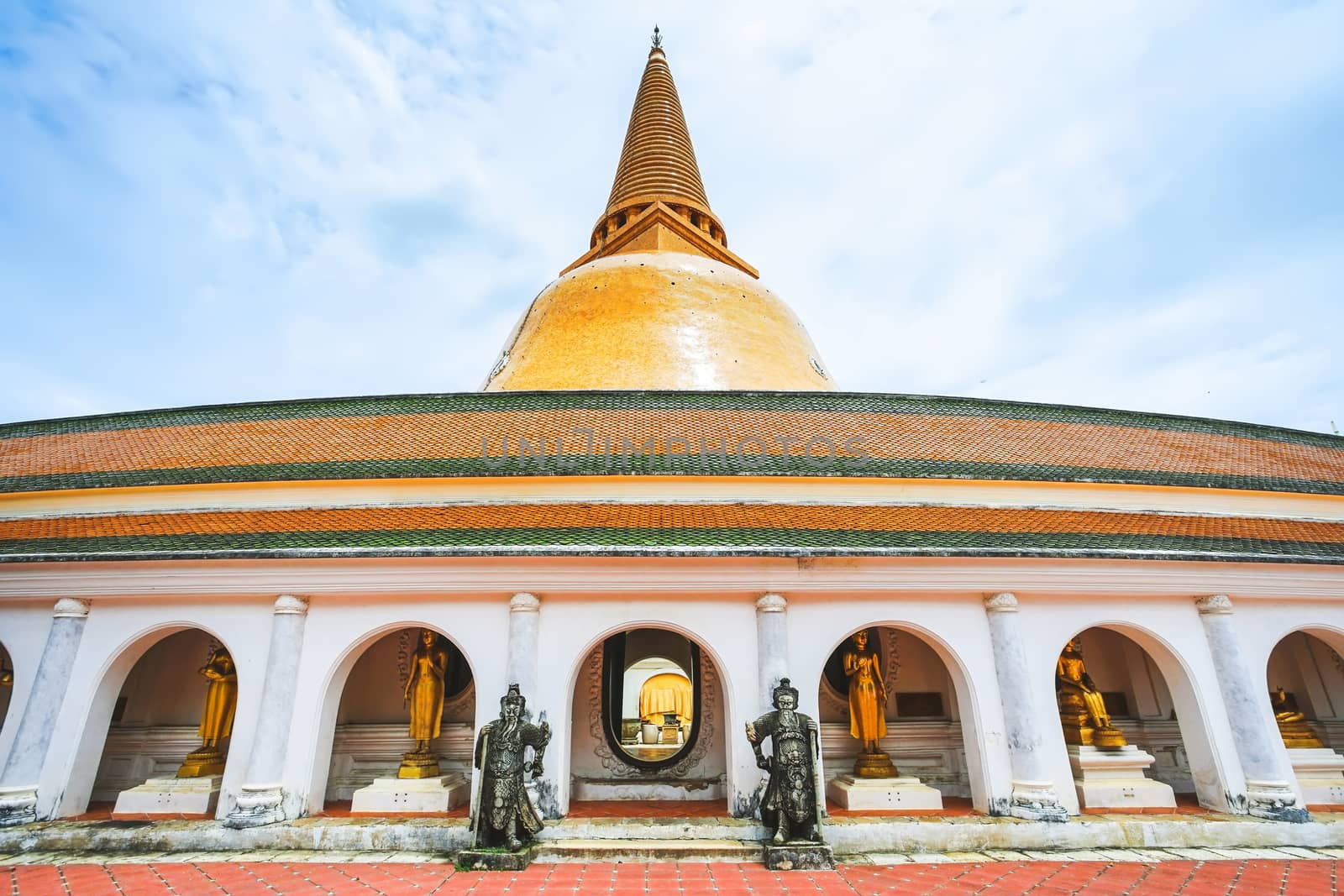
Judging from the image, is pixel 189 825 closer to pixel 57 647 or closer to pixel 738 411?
pixel 57 647

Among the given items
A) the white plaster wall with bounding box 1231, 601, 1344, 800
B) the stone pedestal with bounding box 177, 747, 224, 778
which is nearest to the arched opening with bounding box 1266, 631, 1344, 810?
the white plaster wall with bounding box 1231, 601, 1344, 800

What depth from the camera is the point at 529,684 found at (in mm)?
7762

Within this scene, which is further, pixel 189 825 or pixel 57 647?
pixel 57 647

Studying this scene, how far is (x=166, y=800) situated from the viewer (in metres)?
8.14

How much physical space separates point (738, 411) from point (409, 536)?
270 inches

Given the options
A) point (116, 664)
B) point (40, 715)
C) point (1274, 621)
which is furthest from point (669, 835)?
point (1274, 621)

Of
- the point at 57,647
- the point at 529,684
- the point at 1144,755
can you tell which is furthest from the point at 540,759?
the point at 1144,755

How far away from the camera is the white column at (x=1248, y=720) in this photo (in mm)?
7758

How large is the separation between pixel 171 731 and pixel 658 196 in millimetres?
21693

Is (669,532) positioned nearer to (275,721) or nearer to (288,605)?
(288,605)

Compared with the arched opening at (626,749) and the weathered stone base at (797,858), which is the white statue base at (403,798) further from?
the weathered stone base at (797,858)

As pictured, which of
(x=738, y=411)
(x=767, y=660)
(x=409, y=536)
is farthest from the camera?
(x=738, y=411)

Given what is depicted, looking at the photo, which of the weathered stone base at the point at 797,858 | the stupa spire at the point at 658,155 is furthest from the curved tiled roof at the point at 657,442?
the stupa spire at the point at 658,155

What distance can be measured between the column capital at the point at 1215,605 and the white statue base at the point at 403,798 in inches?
413
